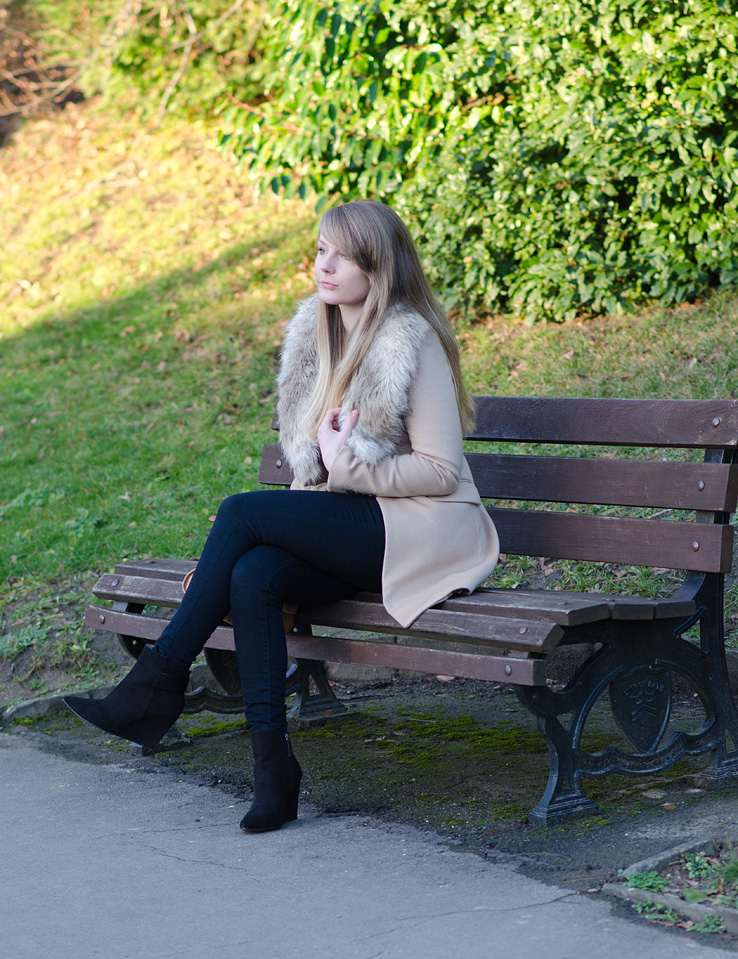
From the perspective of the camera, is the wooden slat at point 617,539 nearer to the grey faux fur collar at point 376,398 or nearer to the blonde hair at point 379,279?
the blonde hair at point 379,279

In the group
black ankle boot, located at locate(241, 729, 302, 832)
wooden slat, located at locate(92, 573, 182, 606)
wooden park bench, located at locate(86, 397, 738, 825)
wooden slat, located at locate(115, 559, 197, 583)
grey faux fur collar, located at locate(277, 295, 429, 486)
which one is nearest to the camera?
wooden park bench, located at locate(86, 397, 738, 825)

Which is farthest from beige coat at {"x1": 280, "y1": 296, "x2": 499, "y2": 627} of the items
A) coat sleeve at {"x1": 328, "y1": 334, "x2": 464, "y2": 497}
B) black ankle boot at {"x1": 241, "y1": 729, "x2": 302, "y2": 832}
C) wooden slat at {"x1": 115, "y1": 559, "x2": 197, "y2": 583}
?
wooden slat at {"x1": 115, "y1": 559, "x2": 197, "y2": 583}

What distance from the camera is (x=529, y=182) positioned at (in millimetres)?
6809

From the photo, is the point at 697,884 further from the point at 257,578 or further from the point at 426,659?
the point at 257,578

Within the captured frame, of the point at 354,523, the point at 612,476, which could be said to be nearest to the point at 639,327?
the point at 612,476

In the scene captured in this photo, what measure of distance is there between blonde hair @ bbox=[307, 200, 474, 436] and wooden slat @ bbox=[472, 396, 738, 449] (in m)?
0.28

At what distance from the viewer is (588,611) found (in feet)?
9.57

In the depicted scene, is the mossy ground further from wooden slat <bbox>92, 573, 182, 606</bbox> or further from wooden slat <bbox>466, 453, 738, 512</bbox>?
wooden slat <bbox>466, 453, 738, 512</bbox>

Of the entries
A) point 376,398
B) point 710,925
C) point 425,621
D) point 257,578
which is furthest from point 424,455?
point 710,925

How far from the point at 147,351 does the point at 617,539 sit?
6.60 meters

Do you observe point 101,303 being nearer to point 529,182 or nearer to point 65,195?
point 65,195

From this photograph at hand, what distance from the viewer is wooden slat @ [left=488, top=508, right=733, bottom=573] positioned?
3262 millimetres

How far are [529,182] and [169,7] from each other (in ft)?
25.3

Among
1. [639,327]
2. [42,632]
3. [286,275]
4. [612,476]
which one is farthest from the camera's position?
[286,275]
